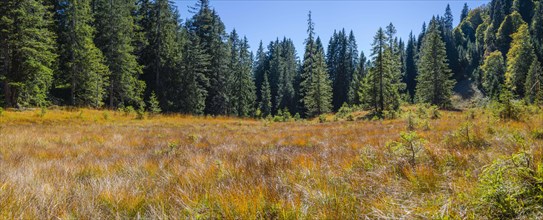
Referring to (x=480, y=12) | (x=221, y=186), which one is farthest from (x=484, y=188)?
(x=480, y=12)

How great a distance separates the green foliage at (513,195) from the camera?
1578 millimetres

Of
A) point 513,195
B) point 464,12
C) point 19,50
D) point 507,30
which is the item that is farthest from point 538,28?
point 19,50

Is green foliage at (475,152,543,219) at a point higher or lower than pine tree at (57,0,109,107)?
A: lower

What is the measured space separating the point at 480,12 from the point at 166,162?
149m

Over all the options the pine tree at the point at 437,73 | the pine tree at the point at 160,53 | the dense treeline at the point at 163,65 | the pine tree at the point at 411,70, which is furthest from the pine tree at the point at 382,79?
the pine tree at the point at 411,70

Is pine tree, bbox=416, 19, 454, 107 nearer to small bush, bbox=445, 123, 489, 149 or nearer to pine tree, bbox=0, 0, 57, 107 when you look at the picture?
small bush, bbox=445, 123, 489, 149

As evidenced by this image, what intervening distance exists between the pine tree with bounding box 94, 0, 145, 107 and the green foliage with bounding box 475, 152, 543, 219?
35963 millimetres

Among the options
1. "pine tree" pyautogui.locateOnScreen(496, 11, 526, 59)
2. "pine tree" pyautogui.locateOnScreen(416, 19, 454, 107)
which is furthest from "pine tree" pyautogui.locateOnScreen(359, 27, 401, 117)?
"pine tree" pyautogui.locateOnScreen(496, 11, 526, 59)

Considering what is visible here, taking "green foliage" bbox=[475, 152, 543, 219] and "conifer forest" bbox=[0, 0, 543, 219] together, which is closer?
"green foliage" bbox=[475, 152, 543, 219]

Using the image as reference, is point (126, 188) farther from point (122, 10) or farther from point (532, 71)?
point (532, 71)

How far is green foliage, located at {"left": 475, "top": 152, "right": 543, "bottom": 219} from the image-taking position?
62.1 inches

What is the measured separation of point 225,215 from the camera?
195cm

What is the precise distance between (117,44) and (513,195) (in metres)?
38.0

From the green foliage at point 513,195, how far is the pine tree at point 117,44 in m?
36.0
